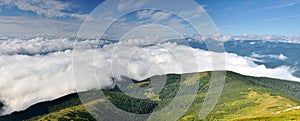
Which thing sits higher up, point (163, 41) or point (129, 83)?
point (163, 41)

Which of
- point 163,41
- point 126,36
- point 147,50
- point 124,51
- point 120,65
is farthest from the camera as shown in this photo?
point 147,50

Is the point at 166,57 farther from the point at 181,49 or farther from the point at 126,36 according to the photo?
the point at 126,36

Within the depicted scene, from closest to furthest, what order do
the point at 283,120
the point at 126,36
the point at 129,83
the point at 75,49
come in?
the point at 75,49
the point at 126,36
the point at 129,83
the point at 283,120

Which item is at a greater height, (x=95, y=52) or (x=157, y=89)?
(x=95, y=52)

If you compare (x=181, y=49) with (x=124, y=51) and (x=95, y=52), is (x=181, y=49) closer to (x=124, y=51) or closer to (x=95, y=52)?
(x=124, y=51)

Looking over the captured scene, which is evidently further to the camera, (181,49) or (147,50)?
(147,50)

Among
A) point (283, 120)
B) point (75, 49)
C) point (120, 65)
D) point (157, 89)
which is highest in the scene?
point (75, 49)

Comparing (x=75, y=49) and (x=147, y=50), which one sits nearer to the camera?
(x=75, y=49)

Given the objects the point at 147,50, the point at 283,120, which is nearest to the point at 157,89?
the point at 147,50

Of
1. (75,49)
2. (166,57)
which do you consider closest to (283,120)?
(166,57)
